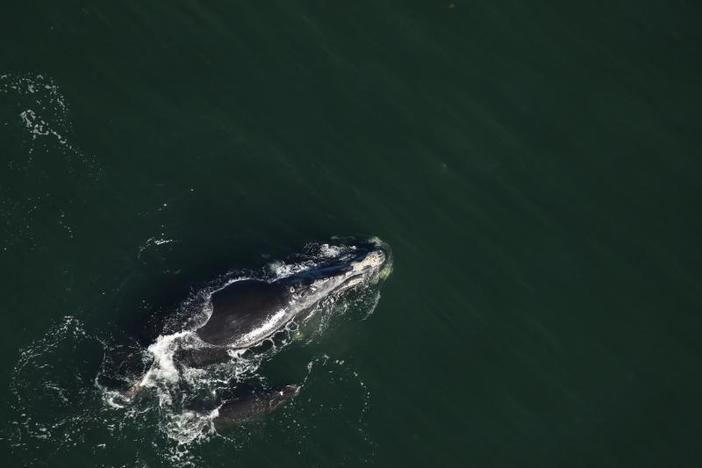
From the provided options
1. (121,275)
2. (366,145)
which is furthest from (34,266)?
(366,145)

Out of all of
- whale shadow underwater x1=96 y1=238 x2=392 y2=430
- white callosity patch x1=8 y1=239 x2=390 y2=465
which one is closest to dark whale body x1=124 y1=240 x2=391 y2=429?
whale shadow underwater x1=96 y1=238 x2=392 y2=430

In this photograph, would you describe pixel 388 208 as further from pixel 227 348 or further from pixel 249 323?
pixel 227 348

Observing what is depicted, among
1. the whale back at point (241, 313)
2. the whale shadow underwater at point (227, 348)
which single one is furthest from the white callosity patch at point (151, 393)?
the whale back at point (241, 313)

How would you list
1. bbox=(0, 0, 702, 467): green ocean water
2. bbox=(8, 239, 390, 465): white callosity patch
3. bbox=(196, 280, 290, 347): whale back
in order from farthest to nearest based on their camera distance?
bbox=(0, 0, 702, 467): green ocean water → bbox=(196, 280, 290, 347): whale back → bbox=(8, 239, 390, 465): white callosity patch

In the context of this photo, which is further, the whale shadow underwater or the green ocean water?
the green ocean water

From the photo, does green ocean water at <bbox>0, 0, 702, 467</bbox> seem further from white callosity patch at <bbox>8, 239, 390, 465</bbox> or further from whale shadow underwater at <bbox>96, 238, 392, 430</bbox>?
whale shadow underwater at <bbox>96, 238, 392, 430</bbox>

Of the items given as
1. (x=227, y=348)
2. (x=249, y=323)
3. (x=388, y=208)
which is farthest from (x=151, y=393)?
(x=388, y=208)
